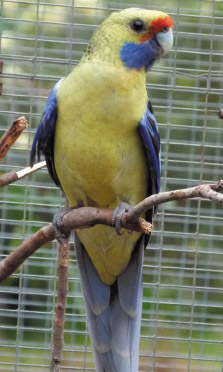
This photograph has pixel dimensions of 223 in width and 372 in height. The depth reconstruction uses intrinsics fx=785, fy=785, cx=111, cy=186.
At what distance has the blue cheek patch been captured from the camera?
1.56 m

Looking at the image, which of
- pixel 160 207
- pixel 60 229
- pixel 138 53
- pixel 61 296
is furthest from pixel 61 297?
pixel 160 207

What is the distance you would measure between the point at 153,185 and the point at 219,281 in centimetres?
76

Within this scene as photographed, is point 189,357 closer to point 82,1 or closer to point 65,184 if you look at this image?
point 65,184

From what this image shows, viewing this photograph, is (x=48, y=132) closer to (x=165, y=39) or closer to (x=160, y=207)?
(x=165, y=39)

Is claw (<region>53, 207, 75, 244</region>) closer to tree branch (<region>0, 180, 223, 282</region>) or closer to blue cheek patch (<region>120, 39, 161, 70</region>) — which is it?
tree branch (<region>0, 180, 223, 282</region>)

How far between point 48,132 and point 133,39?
252mm

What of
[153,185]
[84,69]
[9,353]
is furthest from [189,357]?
[84,69]

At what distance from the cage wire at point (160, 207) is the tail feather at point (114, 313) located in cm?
46

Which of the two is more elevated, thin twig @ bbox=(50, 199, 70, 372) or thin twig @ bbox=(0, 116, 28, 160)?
thin twig @ bbox=(0, 116, 28, 160)

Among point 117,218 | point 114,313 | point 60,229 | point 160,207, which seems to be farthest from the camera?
point 160,207

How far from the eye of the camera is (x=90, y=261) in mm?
1714

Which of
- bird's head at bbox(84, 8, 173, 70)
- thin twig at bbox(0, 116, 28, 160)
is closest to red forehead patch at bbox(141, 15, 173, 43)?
bird's head at bbox(84, 8, 173, 70)

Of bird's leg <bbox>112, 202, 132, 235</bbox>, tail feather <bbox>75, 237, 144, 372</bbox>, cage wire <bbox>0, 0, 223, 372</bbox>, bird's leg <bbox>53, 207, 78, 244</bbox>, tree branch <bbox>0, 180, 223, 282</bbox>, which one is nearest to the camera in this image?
tree branch <bbox>0, 180, 223, 282</bbox>

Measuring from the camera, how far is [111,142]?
1505mm
